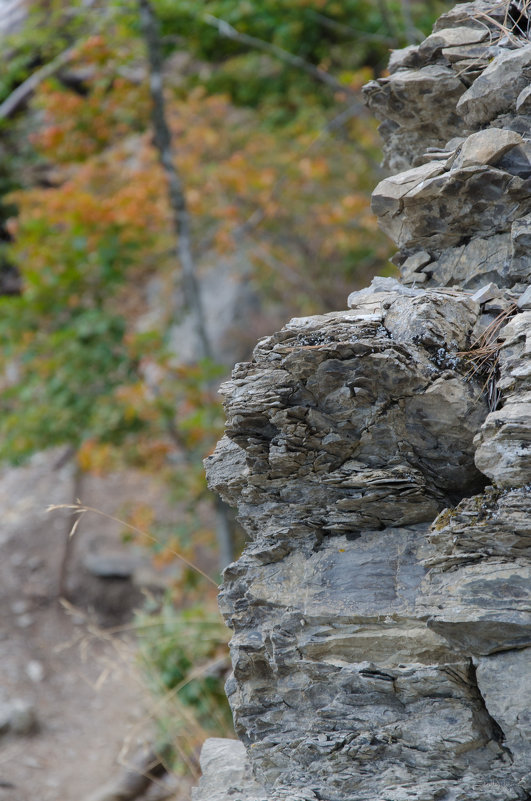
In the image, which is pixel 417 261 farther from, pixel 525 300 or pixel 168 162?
pixel 168 162

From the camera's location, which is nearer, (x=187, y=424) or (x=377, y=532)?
(x=377, y=532)

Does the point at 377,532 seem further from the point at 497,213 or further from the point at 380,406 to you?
the point at 497,213

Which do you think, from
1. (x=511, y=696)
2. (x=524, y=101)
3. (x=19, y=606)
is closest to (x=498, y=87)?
(x=524, y=101)

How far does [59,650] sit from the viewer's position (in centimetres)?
741

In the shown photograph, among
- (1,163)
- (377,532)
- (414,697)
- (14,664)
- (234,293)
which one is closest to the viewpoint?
(414,697)

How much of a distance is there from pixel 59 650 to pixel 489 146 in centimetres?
656

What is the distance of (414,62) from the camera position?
3604 millimetres

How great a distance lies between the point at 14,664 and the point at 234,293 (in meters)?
6.90

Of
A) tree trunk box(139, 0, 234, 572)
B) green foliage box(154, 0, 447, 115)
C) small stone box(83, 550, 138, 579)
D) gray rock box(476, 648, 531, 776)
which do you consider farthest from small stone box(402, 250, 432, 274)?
small stone box(83, 550, 138, 579)

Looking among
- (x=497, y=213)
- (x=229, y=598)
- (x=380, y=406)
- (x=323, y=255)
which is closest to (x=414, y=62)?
(x=497, y=213)

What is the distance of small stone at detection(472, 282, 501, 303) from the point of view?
2.80 meters

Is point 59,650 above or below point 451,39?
below

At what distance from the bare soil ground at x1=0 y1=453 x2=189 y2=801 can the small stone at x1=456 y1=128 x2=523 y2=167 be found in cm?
429

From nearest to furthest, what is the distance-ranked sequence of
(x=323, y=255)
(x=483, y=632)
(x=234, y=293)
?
1. (x=483, y=632)
2. (x=323, y=255)
3. (x=234, y=293)
